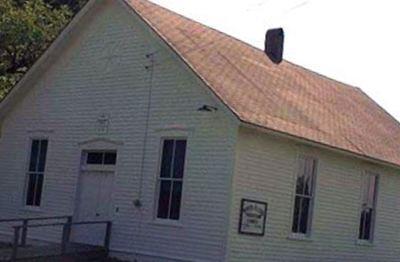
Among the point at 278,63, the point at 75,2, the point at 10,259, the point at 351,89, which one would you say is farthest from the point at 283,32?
the point at 75,2

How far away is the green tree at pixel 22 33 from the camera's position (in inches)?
1200

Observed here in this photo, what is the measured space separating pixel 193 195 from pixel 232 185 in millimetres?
1188

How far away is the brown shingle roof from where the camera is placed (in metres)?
18.2

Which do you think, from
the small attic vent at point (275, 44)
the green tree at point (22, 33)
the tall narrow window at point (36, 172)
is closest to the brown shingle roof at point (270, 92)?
the small attic vent at point (275, 44)

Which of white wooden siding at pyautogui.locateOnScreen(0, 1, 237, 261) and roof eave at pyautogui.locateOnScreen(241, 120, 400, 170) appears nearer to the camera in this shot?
roof eave at pyautogui.locateOnScreen(241, 120, 400, 170)

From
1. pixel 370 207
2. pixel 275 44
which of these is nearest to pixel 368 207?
pixel 370 207

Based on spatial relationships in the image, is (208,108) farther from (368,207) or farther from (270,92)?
(368,207)

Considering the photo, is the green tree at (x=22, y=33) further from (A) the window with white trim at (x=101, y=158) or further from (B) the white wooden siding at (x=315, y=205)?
(B) the white wooden siding at (x=315, y=205)

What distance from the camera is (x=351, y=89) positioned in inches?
1192

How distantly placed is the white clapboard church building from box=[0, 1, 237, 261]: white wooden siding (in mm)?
40

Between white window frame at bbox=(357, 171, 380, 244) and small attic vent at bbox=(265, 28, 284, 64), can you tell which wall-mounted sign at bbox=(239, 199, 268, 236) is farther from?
small attic vent at bbox=(265, 28, 284, 64)

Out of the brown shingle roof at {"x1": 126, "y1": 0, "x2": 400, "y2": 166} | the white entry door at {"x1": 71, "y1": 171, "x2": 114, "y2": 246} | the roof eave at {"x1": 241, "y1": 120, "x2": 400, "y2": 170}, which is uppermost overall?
the brown shingle roof at {"x1": 126, "y1": 0, "x2": 400, "y2": 166}

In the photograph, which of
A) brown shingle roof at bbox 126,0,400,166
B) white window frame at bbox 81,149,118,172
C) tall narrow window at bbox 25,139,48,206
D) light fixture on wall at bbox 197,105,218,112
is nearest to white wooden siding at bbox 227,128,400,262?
brown shingle roof at bbox 126,0,400,166

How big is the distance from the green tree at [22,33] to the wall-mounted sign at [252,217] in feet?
46.2
